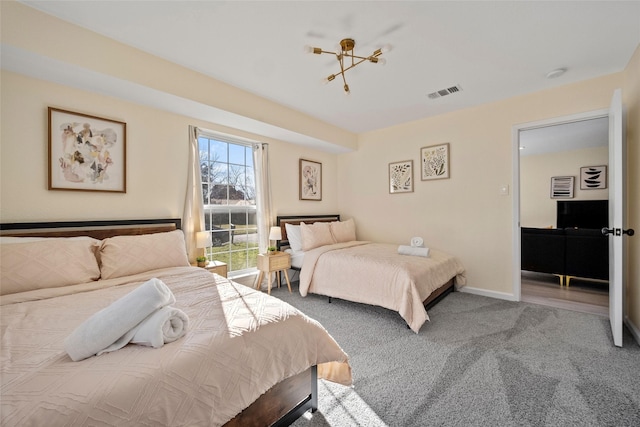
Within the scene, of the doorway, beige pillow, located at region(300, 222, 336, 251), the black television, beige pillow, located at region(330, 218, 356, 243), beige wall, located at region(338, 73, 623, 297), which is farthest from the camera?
the black television

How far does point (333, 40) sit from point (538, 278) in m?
5.05

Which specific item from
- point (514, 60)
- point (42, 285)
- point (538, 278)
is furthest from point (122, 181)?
point (538, 278)

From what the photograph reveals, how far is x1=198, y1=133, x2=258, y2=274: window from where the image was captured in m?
3.63

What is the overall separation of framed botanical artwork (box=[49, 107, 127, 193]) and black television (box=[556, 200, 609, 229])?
7.69m

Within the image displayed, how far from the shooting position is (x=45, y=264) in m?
1.93

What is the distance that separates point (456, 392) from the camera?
5.78ft

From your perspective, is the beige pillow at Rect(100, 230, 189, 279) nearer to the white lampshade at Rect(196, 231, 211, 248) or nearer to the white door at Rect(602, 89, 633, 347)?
the white lampshade at Rect(196, 231, 211, 248)

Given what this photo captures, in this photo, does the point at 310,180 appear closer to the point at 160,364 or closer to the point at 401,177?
the point at 401,177

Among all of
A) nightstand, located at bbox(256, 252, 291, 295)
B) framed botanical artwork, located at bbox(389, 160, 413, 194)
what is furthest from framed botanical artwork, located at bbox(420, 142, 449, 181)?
nightstand, located at bbox(256, 252, 291, 295)

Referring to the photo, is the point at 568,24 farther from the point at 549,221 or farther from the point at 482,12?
the point at 549,221

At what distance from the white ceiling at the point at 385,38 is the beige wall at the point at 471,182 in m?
0.29

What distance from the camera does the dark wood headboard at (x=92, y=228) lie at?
2217 millimetres

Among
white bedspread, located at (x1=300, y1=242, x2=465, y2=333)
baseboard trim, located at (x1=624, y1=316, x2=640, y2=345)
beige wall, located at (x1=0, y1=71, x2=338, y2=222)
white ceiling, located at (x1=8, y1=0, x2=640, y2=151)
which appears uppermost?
white ceiling, located at (x1=8, y1=0, x2=640, y2=151)

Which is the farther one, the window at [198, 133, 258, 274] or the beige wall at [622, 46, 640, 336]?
the window at [198, 133, 258, 274]
